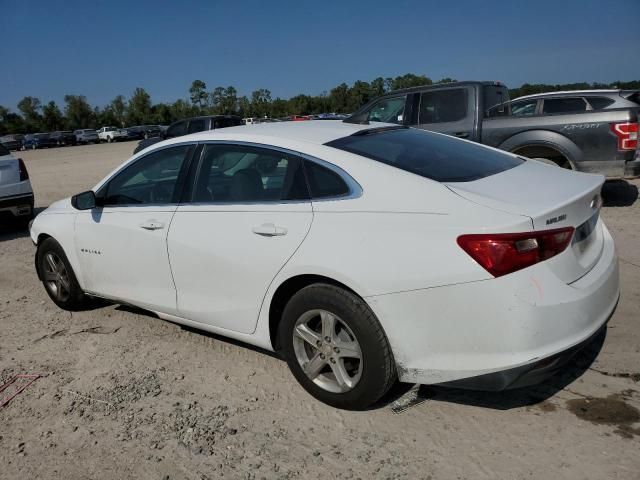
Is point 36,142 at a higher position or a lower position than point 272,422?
lower

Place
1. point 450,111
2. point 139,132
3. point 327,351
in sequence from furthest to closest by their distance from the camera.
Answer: point 139,132, point 450,111, point 327,351

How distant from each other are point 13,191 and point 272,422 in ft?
24.3

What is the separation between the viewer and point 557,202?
8.80 feet

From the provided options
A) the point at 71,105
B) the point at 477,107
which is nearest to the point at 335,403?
the point at 477,107

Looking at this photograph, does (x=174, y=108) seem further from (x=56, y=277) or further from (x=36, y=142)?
(x=56, y=277)

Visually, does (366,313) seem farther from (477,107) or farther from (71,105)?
(71,105)

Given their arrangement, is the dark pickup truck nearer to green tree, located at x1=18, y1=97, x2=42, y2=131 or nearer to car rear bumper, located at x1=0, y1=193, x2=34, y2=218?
car rear bumper, located at x1=0, y1=193, x2=34, y2=218

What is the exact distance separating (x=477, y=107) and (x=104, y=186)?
6141 mm

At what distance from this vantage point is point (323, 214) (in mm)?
2959

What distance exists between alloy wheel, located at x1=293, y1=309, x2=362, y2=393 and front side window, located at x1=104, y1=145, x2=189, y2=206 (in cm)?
139

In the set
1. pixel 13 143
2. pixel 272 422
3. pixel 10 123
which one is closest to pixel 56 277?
pixel 272 422

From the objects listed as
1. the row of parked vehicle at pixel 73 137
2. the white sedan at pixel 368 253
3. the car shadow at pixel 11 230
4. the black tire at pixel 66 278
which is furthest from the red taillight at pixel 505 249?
the row of parked vehicle at pixel 73 137

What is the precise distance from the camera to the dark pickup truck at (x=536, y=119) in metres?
7.48

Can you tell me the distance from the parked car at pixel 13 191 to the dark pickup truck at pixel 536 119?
5.34 m
